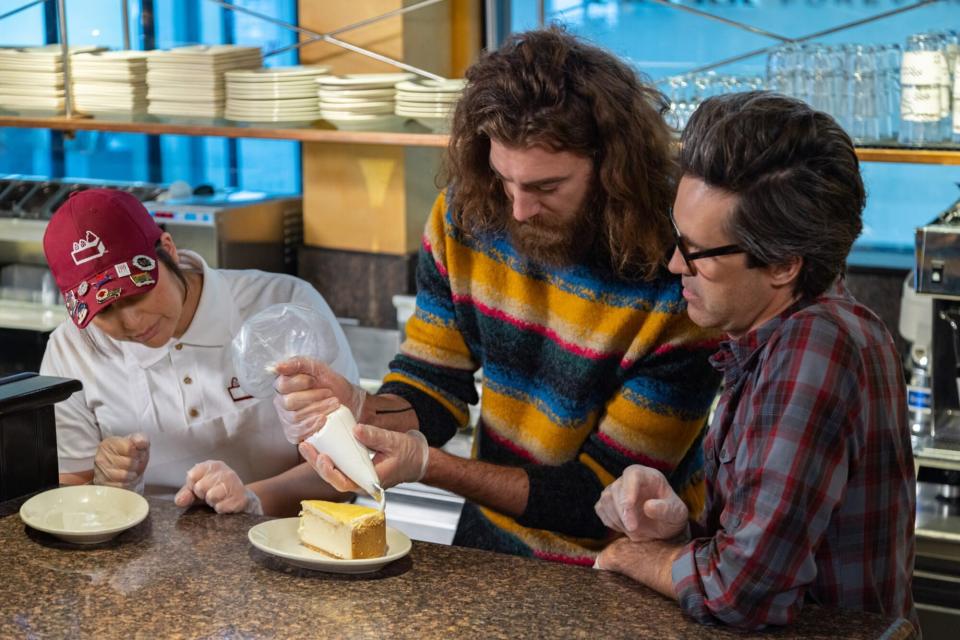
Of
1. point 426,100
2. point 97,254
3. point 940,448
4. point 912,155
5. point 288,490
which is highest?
point 426,100

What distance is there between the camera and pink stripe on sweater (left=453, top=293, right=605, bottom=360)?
2.05m

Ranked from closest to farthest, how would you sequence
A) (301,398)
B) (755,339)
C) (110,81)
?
(755,339)
(301,398)
(110,81)

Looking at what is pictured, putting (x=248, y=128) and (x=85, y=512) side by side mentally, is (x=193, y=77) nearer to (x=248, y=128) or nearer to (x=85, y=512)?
(x=248, y=128)

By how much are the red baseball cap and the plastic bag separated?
→ 1.30 feet

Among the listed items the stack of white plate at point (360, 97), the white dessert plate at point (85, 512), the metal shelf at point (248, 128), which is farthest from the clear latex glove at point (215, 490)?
the stack of white plate at point (360, 97)

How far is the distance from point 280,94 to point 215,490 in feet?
6.87

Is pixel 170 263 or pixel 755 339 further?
pixel 170 263

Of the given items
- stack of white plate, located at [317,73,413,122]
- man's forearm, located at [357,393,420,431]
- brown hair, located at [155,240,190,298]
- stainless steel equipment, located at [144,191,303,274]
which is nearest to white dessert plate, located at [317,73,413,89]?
stack of white plate, located at [317,73,413,122]

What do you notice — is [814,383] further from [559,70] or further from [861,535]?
[559,70]

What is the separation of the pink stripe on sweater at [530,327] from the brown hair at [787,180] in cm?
54

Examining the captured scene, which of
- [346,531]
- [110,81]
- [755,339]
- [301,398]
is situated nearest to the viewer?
[755,339]

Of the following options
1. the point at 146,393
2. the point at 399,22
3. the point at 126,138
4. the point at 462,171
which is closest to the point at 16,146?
the point at 126,138

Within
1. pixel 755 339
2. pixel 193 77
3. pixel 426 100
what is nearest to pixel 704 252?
pixel 755 339

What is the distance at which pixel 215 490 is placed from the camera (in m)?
1.94
